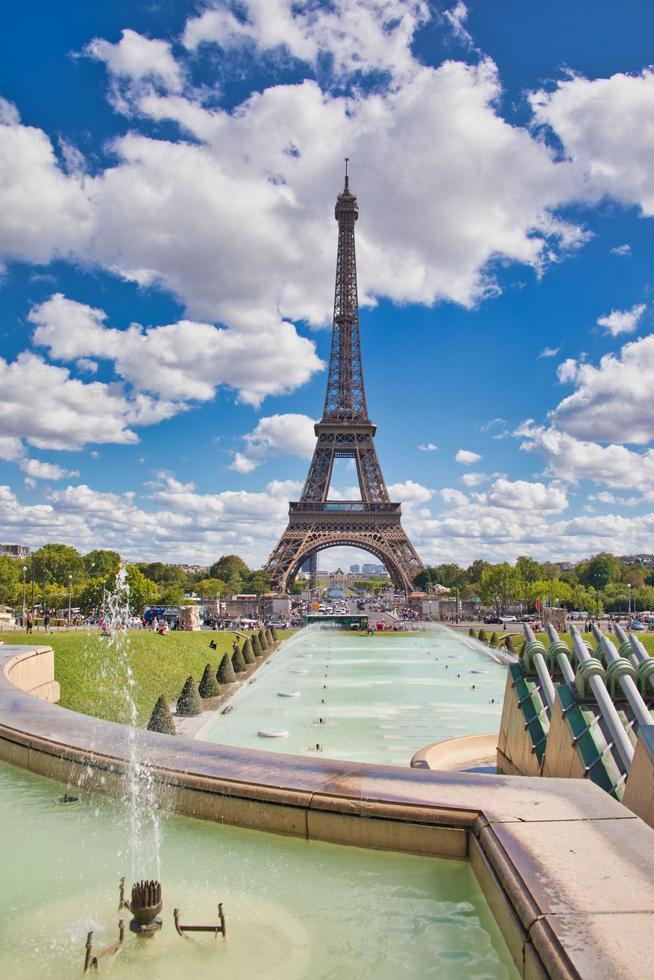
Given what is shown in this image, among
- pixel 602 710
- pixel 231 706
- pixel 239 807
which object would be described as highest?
pixel 602 710

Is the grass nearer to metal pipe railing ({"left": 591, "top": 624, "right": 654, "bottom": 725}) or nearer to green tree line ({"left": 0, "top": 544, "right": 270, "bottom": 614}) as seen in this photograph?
metal pipe railing ({"left": 591, "top": 624, "right": 654, "bottom": 725})

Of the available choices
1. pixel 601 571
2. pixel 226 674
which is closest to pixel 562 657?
pixel 226 674

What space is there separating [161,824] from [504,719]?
5304mm

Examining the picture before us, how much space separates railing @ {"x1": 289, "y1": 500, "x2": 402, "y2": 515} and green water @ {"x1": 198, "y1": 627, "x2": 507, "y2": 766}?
1779 inches

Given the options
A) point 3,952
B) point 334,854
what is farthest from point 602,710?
point 3,952

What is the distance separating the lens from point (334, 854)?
519cm

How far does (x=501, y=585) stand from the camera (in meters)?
86.0

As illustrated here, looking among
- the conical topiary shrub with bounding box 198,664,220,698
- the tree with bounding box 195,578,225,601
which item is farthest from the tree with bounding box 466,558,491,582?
the conical topiary shrub with bounding box 198,664,220,698

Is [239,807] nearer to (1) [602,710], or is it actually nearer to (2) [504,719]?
(1) [602,710]

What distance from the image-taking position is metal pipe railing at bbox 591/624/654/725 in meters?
6.65

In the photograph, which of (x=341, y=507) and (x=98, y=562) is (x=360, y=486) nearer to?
(x=341, y=507)

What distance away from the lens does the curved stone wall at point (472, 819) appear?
3580 mm

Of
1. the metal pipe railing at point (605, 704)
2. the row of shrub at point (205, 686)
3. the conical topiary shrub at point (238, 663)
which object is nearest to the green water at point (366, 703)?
the row of shrub at point (205, 686)

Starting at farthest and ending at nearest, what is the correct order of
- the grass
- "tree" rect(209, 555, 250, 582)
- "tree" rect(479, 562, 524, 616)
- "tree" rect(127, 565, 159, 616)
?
"tree" rect(209, 555, 250, 582) → "tree" rect(479, 562, 524, 616) → "tree" rect(127, 565, 159, 616) → the grass
